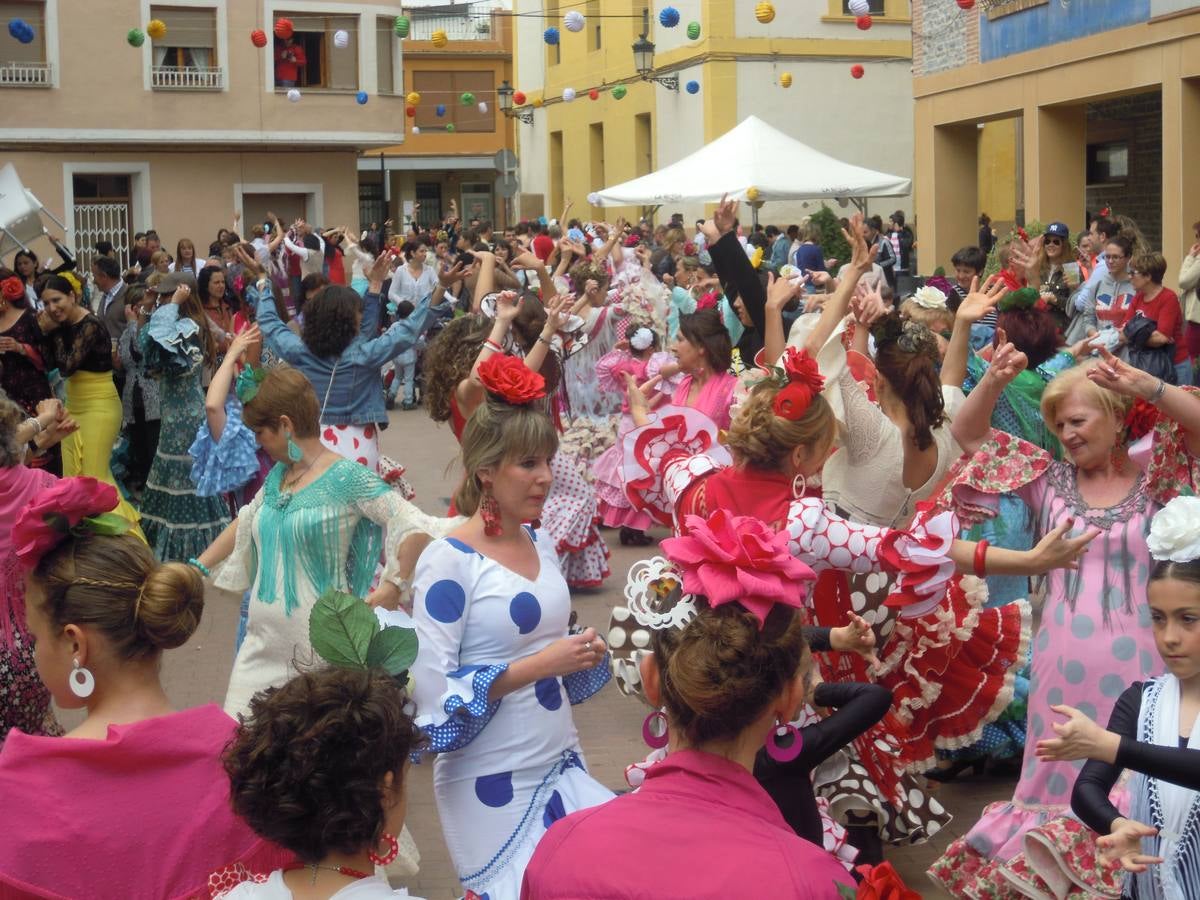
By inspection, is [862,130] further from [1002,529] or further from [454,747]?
[454,747]

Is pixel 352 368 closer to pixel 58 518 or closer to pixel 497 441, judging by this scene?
pixel 497 441

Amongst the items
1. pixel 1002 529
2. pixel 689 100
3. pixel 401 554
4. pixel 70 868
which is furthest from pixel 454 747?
pixel 689 100

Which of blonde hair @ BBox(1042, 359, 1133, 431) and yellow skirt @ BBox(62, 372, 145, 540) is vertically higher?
blonde hair @ BBox(1042, 359, 1133, 431)

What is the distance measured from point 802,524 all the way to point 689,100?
104ft

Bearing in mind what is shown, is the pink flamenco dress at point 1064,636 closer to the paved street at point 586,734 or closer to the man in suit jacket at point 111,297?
the paved street at point 586,734

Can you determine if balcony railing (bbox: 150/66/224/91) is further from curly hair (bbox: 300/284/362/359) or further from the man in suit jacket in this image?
curly hair (bbox: 300/284/362/359)

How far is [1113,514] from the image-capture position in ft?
Answer: 15.0

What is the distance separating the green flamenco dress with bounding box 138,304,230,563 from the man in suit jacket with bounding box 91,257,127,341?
300 centimetres

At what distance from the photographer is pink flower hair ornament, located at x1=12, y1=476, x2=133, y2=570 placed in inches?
132

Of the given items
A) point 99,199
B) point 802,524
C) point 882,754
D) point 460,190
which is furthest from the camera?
point 460,190

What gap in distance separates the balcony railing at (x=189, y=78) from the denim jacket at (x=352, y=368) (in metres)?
27.4

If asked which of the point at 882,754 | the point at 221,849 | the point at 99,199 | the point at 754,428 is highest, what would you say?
the point at 99,199

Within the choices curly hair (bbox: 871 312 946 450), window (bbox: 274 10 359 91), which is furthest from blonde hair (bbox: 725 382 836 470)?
window (bbox: 274 10 359 91)

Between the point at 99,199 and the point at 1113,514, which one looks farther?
the point at 99,199
